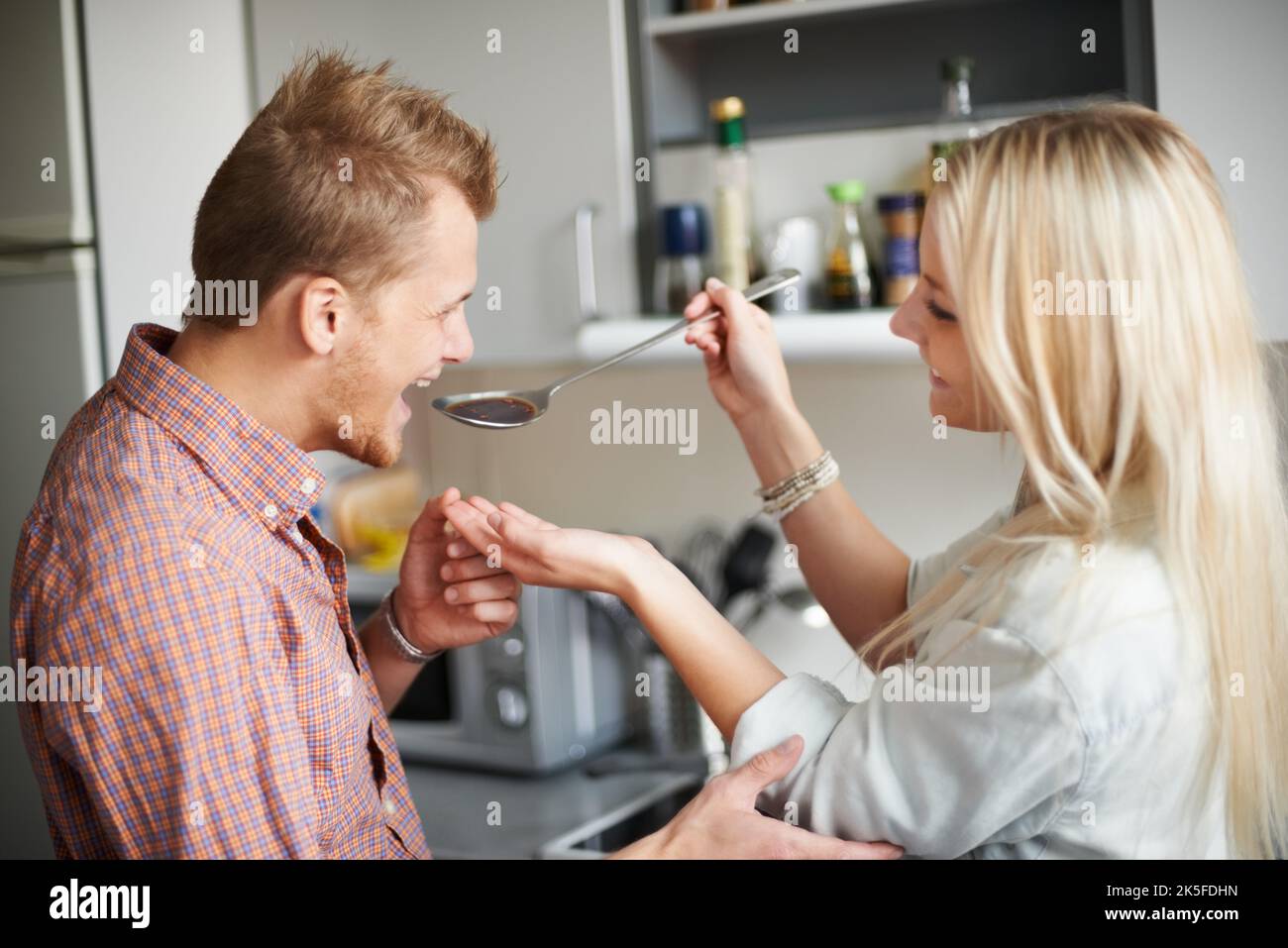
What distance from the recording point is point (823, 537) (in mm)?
1298

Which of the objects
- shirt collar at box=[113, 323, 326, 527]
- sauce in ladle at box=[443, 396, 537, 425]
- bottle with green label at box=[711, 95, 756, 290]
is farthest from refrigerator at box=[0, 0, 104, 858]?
bottle with green label at box=[711, 95, 756, 290]

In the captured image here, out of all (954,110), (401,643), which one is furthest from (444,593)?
(954,110)

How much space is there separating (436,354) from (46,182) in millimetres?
796

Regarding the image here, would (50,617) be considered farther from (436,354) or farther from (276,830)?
(436,354)

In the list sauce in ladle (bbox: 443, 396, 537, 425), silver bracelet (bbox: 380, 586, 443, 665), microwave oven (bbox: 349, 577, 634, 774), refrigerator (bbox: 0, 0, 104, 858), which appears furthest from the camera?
microwave oven (bbox: 349, 577, 634, 774)

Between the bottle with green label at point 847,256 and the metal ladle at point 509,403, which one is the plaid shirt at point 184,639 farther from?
the bottle with green label at point 847,256

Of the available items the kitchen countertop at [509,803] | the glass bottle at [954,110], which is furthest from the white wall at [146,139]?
the glass bottle at [954,110]

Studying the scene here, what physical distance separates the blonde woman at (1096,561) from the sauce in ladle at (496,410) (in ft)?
1.59

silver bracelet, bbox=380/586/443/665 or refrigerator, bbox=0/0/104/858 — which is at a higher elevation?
refrigerator, bbox=0/0/104/858

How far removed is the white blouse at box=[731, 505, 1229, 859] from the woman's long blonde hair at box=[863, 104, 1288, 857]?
24mm

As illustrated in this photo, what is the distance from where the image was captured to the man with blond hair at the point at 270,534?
89 centimetres

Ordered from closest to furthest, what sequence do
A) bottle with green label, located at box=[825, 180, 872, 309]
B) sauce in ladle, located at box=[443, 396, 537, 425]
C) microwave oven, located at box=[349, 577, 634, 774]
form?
sauce in ladle, located at box=[443, 396, 537, 425]
bottle with green label, located at box=[825, 180, 872, 309]
microwave oven, located at box=[349, 577, 634, 774]

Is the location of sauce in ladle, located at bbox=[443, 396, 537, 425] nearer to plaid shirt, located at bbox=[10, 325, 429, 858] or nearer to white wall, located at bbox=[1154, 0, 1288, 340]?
plaid shirt, located at bbox=[10, 325, 429, 858]

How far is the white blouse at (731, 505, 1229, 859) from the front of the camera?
867 millimetres
